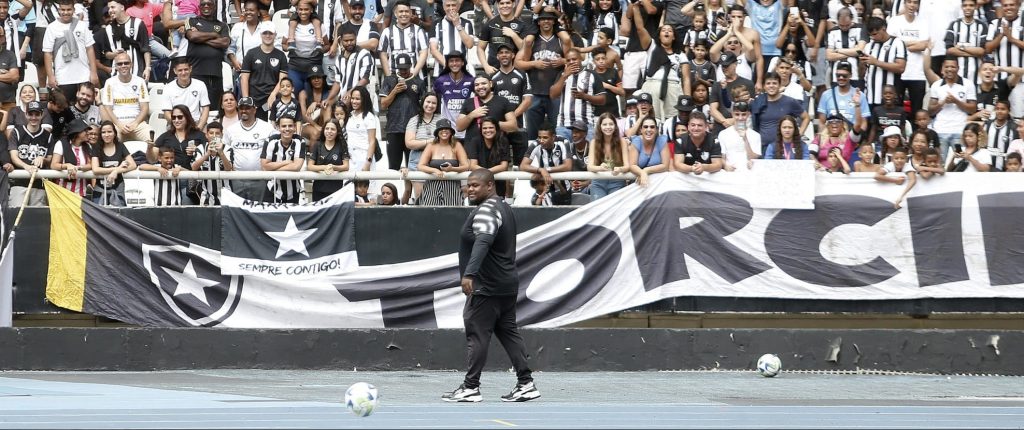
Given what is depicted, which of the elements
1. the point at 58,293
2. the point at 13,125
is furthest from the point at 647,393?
the point at 13,125

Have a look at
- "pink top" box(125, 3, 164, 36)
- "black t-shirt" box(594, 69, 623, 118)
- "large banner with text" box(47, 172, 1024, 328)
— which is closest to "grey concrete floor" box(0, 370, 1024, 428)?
"large banner with text" box(47, 172, 1024, 328)

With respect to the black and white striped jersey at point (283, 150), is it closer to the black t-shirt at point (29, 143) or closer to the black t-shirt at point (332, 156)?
the black t-shirt at point (332, 156)

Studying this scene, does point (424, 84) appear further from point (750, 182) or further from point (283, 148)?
point (750, 182)

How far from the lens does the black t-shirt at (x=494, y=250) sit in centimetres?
1112

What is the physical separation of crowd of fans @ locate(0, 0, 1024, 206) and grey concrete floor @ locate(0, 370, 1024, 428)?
2122 millimetres

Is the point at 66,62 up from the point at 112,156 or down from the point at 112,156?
up

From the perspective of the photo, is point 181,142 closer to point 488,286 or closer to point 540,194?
point 540,194

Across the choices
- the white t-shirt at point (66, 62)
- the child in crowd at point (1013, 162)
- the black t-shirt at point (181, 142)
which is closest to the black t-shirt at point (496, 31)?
the black t-shirt at point (181, 142)

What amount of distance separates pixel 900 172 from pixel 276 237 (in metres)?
6.25

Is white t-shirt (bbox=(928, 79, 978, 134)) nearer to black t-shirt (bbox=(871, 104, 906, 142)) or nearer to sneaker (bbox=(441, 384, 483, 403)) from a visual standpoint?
black t-shirt (bbox=(871, 104, 906, 142))

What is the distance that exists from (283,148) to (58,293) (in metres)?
2.67

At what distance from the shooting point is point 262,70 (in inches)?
718

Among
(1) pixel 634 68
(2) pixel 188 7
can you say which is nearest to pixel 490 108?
(1) pixel 634 68

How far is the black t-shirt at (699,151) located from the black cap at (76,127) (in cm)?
611
